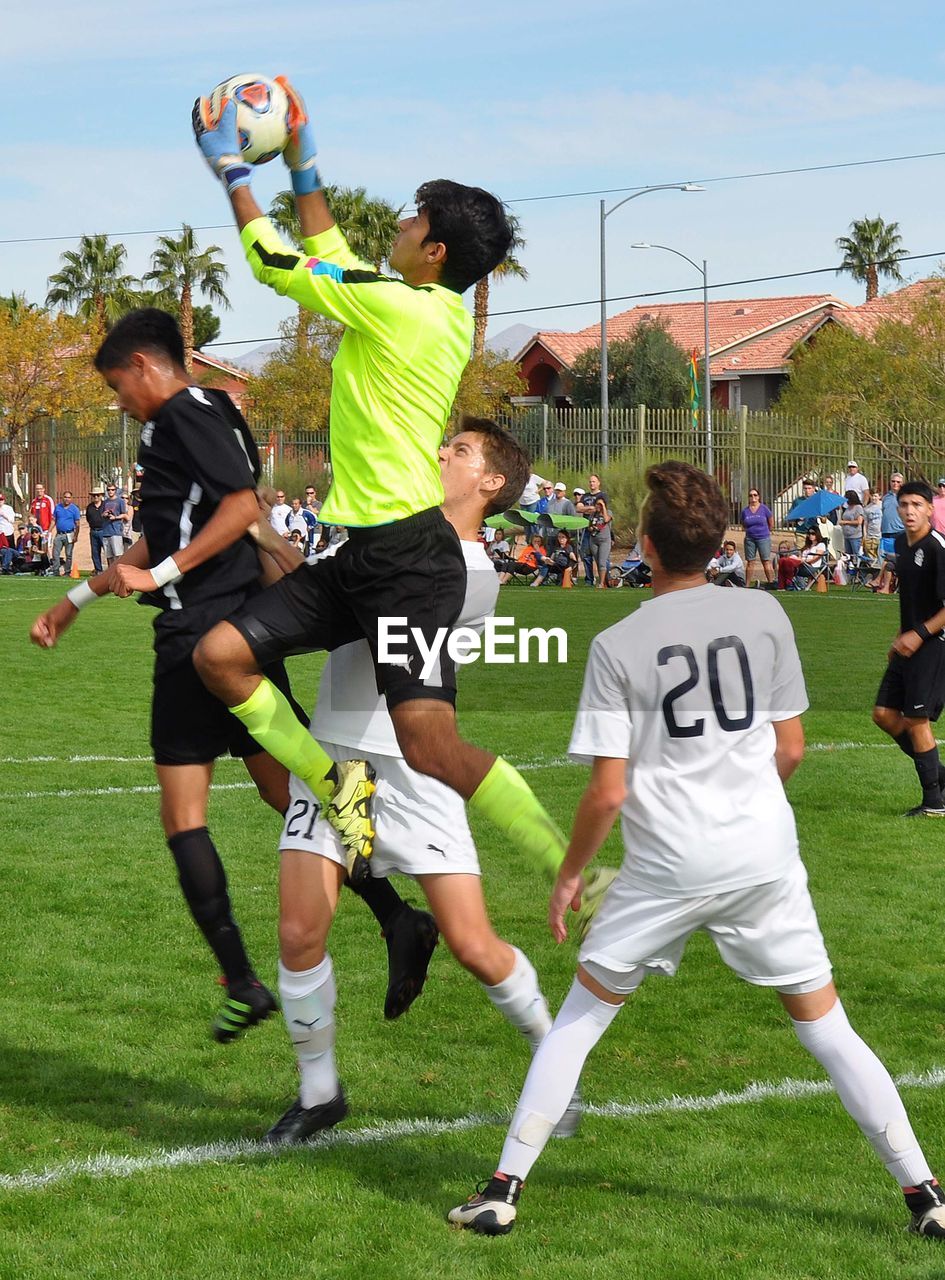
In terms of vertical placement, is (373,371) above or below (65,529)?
below

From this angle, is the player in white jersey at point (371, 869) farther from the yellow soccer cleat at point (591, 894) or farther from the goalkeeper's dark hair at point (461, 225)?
the goalkeeper's dark hair at point (461, 225)

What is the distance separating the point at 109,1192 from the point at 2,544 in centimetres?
3067

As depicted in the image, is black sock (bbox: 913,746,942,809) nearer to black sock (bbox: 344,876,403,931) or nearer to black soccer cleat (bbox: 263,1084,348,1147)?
black sock (bbox: 344,876,403,931)

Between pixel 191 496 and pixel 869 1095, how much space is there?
250cm

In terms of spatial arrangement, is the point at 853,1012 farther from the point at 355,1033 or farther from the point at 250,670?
the point at 250,670

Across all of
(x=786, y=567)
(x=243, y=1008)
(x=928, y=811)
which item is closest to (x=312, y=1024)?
(x=243, y=1008)

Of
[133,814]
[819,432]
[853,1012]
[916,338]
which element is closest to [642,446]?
[819,432]

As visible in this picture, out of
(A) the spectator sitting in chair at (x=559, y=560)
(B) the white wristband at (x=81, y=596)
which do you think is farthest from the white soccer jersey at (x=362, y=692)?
(A) the spectator sitting in chair at (x=559, y=560)

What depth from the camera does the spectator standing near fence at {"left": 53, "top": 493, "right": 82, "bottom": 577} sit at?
31172 millimetres

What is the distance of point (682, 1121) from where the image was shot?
4.38 m

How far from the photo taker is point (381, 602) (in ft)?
13.3

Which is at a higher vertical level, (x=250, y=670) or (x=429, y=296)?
(x=429, y=296)

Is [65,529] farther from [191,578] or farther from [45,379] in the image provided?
[191,578]

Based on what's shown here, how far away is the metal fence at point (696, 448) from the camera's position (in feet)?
126
